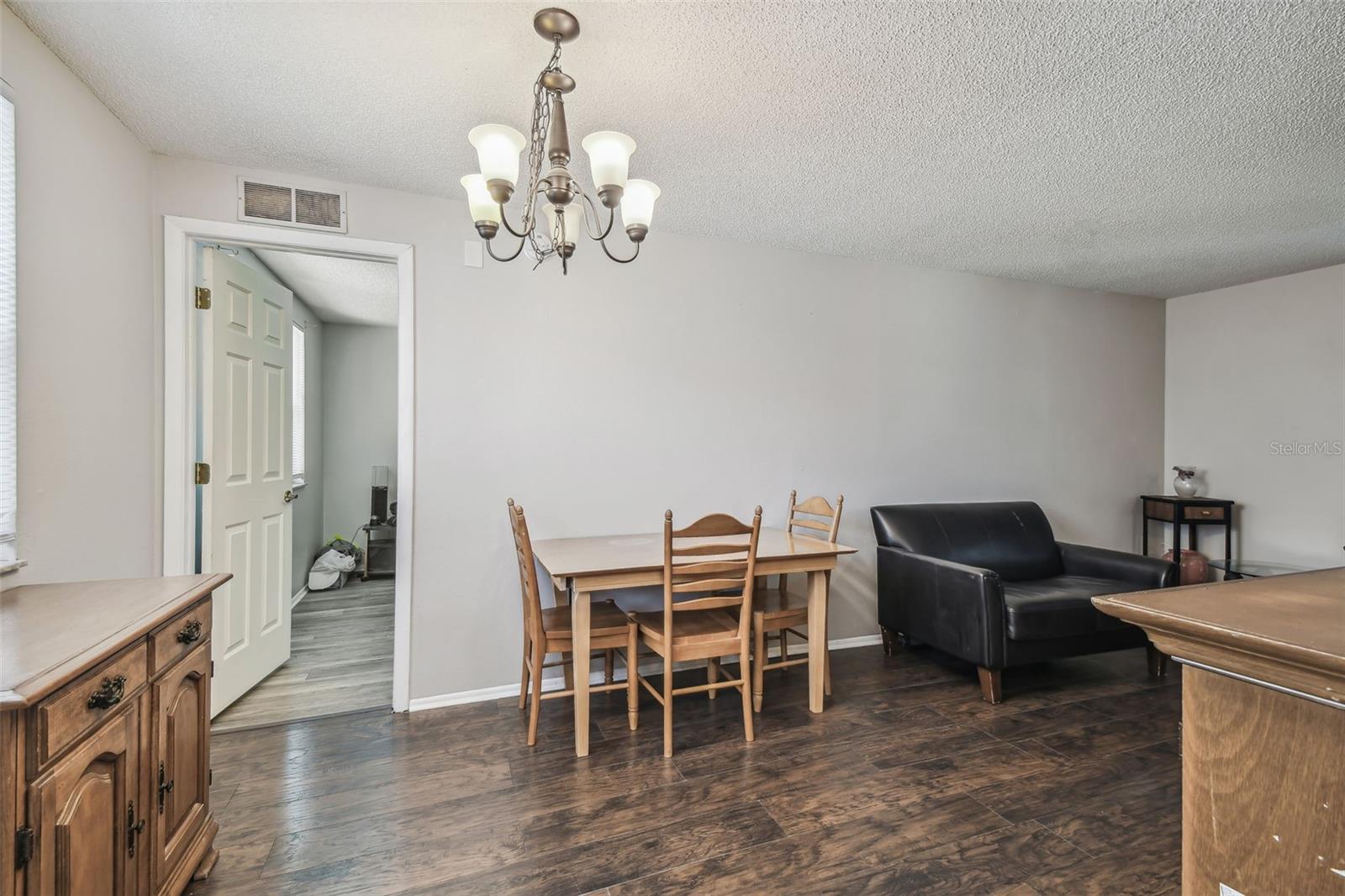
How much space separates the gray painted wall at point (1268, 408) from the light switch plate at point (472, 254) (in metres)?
5.18

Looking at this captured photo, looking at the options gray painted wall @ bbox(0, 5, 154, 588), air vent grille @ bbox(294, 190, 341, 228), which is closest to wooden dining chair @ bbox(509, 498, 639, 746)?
gray painted wall @ bbox(0, 5, 154, 588)

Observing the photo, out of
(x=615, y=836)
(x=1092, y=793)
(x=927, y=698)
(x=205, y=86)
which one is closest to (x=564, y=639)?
(x=615, y=836)

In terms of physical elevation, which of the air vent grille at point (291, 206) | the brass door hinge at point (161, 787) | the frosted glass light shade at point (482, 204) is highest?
the air vent grille at point (291, 206)

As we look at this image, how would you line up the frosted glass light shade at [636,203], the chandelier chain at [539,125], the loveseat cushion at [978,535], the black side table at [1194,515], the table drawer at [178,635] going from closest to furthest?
the table drawer at [178,635] → the chandelier chain at [539,125] → the frosted glass light shade at [636,203] → the loveseat cushion at [978,535] → the black side table at [1194,515]

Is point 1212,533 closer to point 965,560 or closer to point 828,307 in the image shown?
point 965,560

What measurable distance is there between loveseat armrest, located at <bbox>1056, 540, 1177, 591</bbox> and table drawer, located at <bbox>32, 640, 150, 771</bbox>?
13.5 ft

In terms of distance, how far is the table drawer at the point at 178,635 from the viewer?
1410 mm

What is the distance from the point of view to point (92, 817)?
1177mm

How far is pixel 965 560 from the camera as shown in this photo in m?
3.63

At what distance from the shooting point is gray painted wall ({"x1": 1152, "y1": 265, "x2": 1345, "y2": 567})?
154 inches

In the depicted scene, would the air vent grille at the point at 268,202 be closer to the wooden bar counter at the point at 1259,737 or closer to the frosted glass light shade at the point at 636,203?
the frosted glass light shade at the point at 636,203

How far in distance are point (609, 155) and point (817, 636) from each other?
219cm

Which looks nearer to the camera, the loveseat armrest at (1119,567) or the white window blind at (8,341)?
the white window blind at (8,341)

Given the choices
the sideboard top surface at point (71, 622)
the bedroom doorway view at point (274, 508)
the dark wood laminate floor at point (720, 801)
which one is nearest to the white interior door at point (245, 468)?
the bedroom doorway view at point (274, 508)
